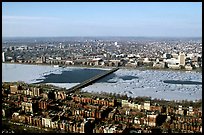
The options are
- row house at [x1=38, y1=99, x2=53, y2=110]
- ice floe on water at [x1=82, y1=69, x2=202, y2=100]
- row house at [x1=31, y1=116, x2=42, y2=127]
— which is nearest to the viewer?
row house at [x1=31, y1=116, x2=42, y2=127]

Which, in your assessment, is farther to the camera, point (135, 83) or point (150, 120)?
point (135, 83)

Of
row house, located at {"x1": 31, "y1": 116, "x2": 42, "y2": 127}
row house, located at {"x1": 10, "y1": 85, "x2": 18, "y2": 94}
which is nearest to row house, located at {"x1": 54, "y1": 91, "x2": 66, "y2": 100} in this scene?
row house, located at {"x1": 10, "y1": 85, "x2": 18, "y2": 94}

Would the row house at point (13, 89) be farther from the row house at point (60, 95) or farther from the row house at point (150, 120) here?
the row house at point (150, 120)

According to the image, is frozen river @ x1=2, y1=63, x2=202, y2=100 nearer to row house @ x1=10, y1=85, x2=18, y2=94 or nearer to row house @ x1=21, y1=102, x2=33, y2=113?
row house @ x1=10, y1=85, x2=18, y2=94

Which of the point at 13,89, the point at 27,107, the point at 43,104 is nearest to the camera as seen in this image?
the point at 27,107

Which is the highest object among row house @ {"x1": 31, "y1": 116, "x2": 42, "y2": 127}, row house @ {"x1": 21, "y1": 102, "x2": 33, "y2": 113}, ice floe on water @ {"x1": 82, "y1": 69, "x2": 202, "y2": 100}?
ice floe on water @ {"x1": 82, "y1": 69, "x2": 202, "y2": 100}

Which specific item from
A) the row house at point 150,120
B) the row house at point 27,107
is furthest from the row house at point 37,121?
the row house at point 150,120

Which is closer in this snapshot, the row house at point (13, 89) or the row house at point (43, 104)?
the row house at point (43, 104)

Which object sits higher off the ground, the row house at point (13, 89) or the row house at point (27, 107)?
the row house at point (13, 89)

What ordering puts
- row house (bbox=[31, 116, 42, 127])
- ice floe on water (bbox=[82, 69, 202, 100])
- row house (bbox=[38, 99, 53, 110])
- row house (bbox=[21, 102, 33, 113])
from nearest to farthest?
row house (bbox=[31, 116, 42, 127]), row house (bbox=[21, 102, 33, 113]), row house (bbox=[38, 99, 53, 110]), ice floe on water (bbox=[82, 69, 202, 100])

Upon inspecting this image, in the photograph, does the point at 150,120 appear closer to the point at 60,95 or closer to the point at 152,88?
the point at 60,95

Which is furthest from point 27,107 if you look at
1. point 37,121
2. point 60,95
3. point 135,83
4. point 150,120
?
point 135,83

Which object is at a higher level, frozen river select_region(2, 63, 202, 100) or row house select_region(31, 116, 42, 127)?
frozen river select_region(2, 63, 202, 100)
